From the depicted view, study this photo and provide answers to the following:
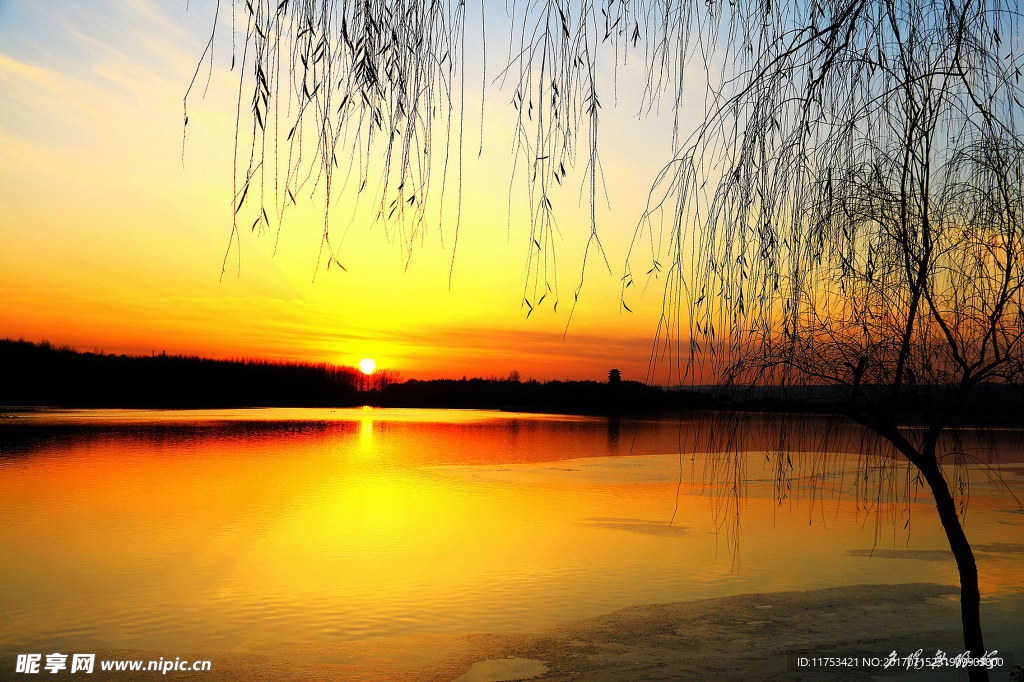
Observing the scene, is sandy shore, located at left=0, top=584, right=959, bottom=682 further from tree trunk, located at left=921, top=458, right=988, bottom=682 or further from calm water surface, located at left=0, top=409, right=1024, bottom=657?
tree trunk, located at left=921, top=458, right=988, bottom=682

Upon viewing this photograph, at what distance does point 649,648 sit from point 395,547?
13.8ft

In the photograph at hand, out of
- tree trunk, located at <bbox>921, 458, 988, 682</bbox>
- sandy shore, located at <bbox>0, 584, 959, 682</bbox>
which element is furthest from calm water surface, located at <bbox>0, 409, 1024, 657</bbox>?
tree trunk, located at <bbox>921, 458, 988, 682</bbox>

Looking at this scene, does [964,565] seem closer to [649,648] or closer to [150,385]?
[649,648]

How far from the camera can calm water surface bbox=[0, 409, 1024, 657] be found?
6156 millimetres

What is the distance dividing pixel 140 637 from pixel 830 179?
571 cm

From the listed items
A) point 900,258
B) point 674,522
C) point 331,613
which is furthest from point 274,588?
point 900,258

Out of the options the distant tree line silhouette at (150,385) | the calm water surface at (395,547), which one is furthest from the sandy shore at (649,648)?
the distant tree line silhouette at (150,385)

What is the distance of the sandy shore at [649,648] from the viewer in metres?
4.88

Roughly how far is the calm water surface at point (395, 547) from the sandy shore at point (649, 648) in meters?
0.32

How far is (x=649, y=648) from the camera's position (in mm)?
5363

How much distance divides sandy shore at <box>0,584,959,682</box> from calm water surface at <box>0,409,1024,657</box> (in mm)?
321

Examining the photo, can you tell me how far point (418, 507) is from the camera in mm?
11461

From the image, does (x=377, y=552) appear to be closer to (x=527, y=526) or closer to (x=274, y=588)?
(x=274, y=588)

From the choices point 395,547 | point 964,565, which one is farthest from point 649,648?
point 395,547
